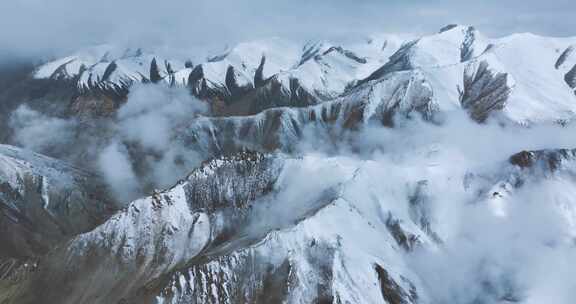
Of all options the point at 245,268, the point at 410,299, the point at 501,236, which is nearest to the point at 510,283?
the point at 501,236

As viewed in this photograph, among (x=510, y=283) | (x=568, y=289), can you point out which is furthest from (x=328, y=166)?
(x=568, y=289)

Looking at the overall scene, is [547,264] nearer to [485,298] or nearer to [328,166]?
[485,298]

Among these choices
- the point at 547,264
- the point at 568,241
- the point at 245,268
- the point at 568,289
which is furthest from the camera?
the point at 568,241

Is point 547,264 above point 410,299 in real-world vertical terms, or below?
below

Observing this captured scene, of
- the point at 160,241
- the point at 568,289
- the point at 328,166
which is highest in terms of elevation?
the point at 328,166

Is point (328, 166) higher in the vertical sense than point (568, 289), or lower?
higher

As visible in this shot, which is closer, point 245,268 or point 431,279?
point 245,268

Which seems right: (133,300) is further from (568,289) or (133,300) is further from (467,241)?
(568,289)

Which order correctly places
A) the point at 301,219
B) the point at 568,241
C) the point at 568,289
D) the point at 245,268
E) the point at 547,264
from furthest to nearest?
the point at 568,241
the point at 547,264
the point at 568,289
the point at 301,219
the point at 245,268

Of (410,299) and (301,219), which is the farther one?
(301,219)
